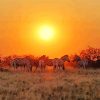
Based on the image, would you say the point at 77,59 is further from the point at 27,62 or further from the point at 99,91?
the point at 99,91

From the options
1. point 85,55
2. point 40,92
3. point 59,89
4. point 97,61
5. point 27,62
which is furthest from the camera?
point 85,55

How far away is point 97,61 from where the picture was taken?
56.3 meters

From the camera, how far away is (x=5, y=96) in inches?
770

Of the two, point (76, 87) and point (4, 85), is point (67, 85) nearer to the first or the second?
point (76, 87)

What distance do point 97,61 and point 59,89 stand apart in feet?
113

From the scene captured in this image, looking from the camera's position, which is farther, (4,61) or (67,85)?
(4,61)

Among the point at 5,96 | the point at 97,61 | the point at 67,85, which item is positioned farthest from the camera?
the point at 97,61

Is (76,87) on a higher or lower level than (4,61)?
lower

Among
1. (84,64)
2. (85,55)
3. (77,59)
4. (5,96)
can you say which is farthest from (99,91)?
(85,55)

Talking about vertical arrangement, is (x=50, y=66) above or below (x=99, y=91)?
above

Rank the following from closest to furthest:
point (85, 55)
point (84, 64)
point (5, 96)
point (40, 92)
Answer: point (5, 96)
point (40, 92)
point (84, 64)
point (85, 55)

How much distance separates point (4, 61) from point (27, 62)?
11378mm

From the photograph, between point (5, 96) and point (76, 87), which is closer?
point (5, 96)

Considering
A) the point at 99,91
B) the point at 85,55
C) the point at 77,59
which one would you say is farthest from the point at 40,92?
the point at 85,55
